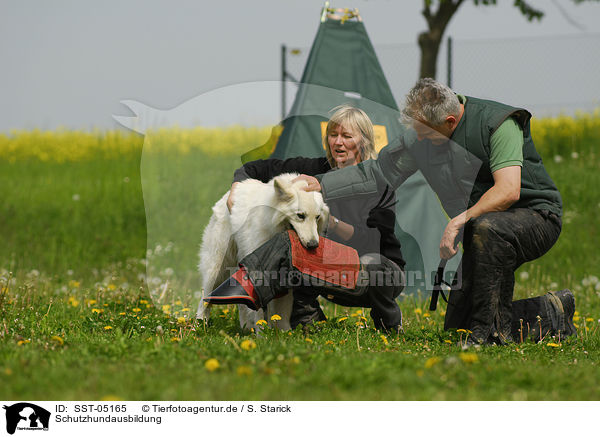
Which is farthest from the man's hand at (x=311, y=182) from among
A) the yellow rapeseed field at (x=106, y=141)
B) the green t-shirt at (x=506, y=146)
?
the yellow rapeseed field at (x=106, y=141)

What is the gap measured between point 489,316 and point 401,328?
787mm

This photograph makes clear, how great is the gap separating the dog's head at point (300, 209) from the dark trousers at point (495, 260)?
1.31 m

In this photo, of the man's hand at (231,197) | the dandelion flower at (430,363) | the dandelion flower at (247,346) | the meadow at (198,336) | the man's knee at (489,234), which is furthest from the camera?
the man's hand at (231,197)

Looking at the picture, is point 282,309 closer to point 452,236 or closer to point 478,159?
point 452,236

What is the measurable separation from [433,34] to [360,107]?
21.9 ft

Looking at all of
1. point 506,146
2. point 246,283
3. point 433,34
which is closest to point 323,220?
point 246,283

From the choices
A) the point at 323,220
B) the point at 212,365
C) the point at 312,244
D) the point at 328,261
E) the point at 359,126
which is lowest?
the point at 212,365

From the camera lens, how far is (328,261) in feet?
14.7

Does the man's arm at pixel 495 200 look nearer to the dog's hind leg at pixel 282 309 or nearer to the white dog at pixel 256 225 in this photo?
the white dog at pixel 256 225

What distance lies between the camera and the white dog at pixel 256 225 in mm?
4527

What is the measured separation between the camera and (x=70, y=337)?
4.18 m

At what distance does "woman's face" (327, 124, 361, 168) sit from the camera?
5.03 m
